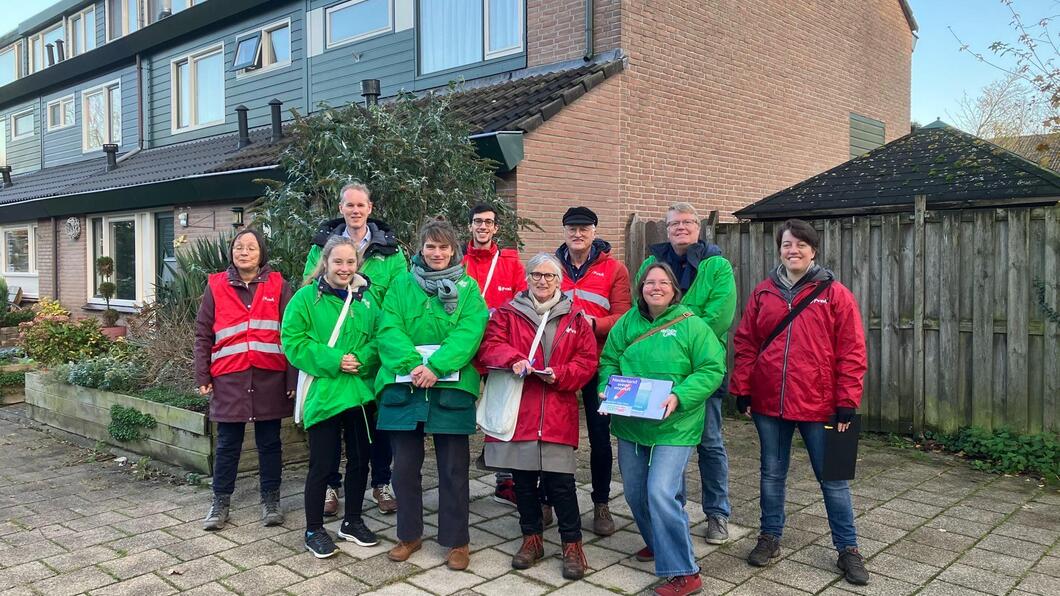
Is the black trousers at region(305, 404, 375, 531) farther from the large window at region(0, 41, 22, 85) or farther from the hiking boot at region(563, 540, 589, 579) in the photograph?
the large window at region(0, 41, 22, 85)

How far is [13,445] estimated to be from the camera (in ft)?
24.5

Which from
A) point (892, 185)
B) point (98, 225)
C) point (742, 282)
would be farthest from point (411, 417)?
point (98, 225)

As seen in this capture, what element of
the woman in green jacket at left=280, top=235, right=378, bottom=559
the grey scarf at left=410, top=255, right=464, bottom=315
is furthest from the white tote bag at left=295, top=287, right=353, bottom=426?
the grey scarf at left=410, top=255, right=464, bottom=315

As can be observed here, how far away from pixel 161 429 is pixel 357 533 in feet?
8.73

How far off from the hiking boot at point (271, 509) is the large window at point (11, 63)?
80.2 ft

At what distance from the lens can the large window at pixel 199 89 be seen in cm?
1570

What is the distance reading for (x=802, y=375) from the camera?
13.6 ft

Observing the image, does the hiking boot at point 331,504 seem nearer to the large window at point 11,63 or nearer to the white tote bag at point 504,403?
the white tote bag at point 504,403

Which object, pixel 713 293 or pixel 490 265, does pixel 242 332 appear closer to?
pixel 490 265

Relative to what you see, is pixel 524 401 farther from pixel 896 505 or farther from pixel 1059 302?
pixel 1059 302

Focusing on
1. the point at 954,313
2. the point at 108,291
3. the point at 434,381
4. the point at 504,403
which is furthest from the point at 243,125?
the point at 954,313

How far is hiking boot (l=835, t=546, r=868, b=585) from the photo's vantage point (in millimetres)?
4062

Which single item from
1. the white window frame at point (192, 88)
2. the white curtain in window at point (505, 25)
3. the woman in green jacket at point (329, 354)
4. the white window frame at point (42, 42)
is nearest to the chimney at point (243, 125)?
the white window frame at point (192, 88)

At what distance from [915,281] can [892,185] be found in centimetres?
280
